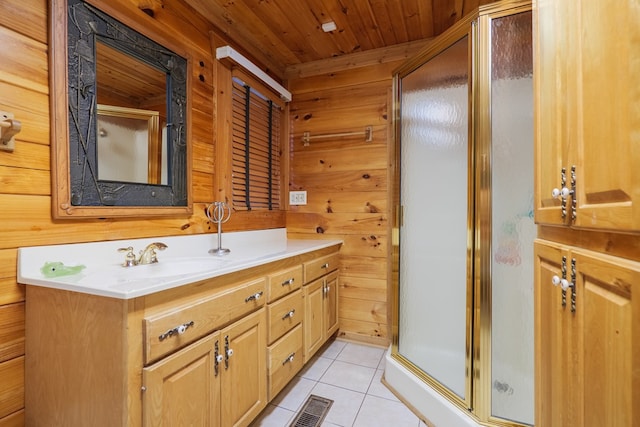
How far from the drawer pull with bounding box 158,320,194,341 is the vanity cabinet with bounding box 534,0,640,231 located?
1.15 m

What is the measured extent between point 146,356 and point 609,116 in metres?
1.27

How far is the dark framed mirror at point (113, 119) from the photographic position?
113 cm

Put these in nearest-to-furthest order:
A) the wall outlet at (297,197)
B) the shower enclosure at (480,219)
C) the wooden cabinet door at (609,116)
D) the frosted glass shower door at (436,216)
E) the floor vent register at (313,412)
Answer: the wooden cabinet door at (609,116) < the shower enclosure at (480,219) < the floor vent register at (313,412) < the frosted glass shower door at (436,216) < the wall outlet at (297,197)

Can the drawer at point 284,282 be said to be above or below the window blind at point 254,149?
below

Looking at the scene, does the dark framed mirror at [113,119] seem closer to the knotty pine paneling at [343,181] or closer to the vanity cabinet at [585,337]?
the knotty pine paneling at [343,181]

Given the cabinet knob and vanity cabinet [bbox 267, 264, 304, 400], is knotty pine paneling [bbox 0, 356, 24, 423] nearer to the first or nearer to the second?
vanity cabinet [bbox 267, 264, 304, 400]

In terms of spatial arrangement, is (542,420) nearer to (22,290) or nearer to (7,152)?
(22,290)

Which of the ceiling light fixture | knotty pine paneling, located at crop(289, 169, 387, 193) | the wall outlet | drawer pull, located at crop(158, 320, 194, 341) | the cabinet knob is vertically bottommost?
drawer pull, located at crop(158, 320, 194, 341)

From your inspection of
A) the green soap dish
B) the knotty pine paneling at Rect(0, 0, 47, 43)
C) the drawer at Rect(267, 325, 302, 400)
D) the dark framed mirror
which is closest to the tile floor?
the drawer at Rect(267, 325, 302, 400)

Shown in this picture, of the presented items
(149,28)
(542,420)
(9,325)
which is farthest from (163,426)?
(149,28)

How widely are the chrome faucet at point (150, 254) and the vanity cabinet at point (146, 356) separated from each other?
0.36 m

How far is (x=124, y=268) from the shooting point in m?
1.23

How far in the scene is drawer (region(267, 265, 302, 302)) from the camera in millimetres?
1521

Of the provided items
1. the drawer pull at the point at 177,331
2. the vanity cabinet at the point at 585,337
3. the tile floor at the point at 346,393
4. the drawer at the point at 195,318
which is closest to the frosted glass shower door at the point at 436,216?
the tile floor at the point at 346,393
